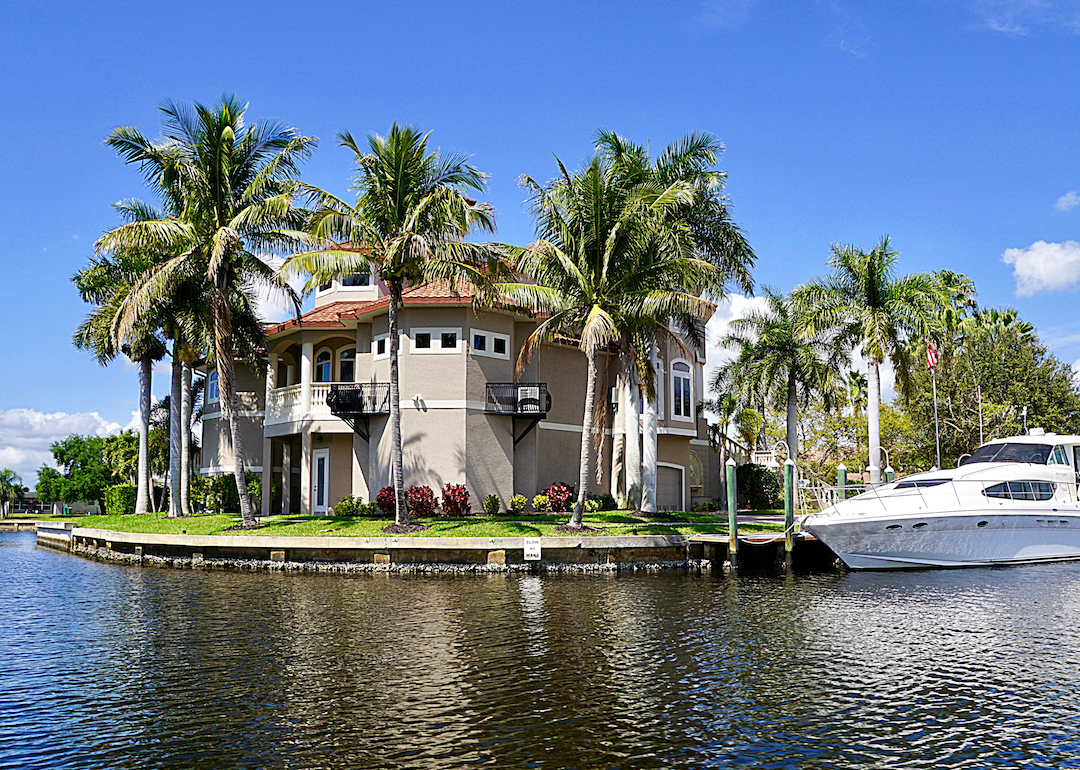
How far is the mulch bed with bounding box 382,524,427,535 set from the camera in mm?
25000

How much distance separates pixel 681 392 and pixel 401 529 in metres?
16.3

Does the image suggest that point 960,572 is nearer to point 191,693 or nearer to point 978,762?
point 978,762

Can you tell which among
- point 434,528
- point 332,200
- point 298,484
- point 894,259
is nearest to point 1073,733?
point 434,528

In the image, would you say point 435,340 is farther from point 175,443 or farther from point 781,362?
point 781,362

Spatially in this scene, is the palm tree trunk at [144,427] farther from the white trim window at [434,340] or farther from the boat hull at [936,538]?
the boat hull at [936,538]

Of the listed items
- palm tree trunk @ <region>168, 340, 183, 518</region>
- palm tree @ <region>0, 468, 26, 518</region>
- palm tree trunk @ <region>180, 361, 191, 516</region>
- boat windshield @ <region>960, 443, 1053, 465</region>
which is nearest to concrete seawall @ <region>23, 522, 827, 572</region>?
boat windshield @ <region>960, 443, 1053, 465</region>

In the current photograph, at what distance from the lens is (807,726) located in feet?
31.6

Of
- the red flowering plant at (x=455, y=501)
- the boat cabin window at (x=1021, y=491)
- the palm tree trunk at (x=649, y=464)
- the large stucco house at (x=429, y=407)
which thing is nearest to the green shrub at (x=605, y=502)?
the large stucco house at (x=429, y=407)

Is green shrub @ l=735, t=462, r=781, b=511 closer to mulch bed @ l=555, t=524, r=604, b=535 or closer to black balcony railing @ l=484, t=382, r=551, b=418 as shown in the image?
black balcony railing @ l=484, t=382, r=551, b=418

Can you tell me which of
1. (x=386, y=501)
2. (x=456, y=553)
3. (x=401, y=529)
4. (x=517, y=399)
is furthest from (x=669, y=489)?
(x=456, y=553)

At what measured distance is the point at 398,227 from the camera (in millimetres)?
25797

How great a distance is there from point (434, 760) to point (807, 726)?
4.38 metres

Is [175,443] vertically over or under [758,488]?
over

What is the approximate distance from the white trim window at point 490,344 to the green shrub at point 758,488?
15286mm
